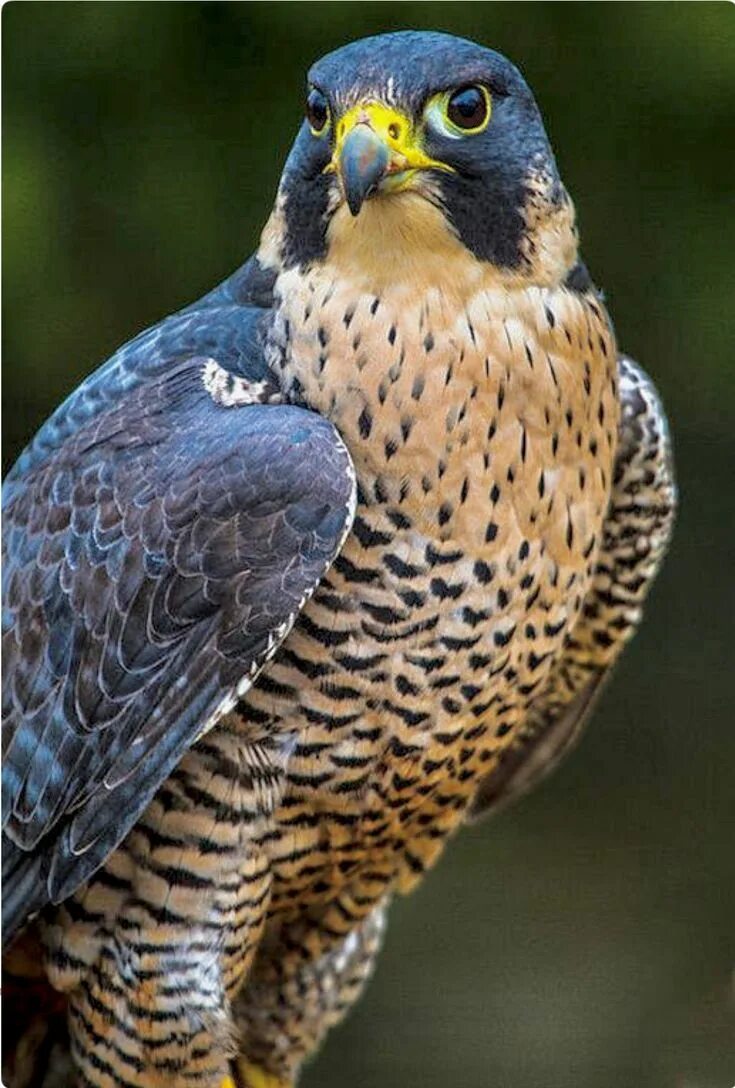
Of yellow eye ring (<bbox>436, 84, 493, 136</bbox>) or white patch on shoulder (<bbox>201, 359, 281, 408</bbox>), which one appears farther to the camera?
white patch on shoulder (<bbox>201, 359, 281, 408</bbox>)

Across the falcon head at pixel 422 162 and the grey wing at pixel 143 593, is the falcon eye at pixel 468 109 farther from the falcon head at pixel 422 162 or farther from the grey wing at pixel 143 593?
the grey wing at pixel 143 593

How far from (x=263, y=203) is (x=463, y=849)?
78.4 inches

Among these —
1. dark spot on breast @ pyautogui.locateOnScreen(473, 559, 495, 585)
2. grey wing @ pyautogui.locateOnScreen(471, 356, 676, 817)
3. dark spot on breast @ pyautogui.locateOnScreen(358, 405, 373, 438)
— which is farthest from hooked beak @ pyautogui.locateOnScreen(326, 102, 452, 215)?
grey wing @ pyautogui.locateOnScreen(471, 356, 676, 817)

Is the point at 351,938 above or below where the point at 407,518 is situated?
below

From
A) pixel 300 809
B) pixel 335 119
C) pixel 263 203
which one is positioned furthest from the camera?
pixel 263 203

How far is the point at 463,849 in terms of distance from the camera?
18.1 feet

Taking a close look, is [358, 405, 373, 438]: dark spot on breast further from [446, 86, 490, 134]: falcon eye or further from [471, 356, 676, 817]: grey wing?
[471, 356, 676, 817]: grey wing

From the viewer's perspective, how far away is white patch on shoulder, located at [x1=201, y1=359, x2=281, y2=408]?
9.37ft

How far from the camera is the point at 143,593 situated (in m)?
2.77

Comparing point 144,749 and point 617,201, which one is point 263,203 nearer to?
point 617,201

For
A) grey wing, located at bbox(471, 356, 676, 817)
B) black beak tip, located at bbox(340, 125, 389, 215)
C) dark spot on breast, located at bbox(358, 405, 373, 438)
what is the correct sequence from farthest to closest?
grey wing, located at bbox(471, 356, 676, 817)
dark spot on breast, located at bbox(358, 405, 373, 438)
black beak tip, located at bbox(340, 125, 389, 215)

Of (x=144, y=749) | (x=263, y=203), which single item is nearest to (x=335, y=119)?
(x=144, y=749)

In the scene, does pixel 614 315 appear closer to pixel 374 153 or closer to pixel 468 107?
pixel 468 107

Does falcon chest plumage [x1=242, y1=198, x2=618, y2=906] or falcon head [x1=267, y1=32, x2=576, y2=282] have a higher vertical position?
falcon head [x1=267, y1=32, x2=576, y2=282]
